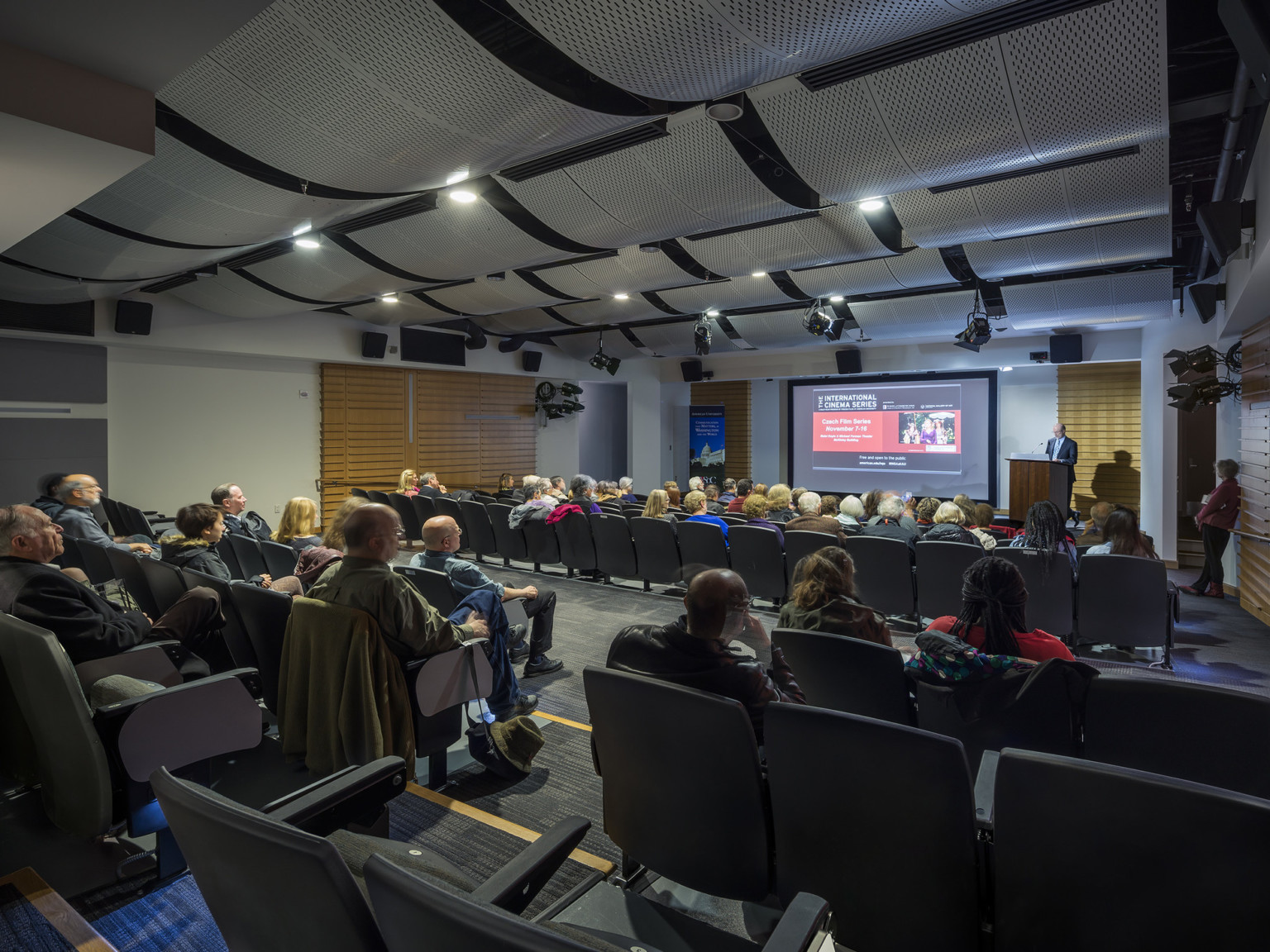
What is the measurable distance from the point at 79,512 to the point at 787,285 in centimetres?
695

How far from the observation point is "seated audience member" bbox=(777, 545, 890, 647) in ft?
9.12

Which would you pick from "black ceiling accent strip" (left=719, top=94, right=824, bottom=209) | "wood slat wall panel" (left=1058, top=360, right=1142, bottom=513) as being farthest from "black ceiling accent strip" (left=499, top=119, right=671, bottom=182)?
"wood slat wall panel" (left=1058, top=360, right=1142, bottom=513)

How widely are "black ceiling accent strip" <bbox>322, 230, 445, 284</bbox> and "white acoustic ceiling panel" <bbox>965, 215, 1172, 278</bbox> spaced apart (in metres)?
5.26

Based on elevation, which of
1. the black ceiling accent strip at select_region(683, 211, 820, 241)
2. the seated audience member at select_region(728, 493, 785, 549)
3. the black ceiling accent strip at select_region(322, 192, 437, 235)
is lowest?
the seated audience member at select_region(728, 493, 785, 549)

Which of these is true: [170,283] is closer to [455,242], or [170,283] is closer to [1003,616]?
[455,242]

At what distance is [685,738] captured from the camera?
177 cm

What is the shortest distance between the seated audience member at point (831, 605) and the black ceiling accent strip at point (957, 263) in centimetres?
493

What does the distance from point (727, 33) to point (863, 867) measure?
2.78m

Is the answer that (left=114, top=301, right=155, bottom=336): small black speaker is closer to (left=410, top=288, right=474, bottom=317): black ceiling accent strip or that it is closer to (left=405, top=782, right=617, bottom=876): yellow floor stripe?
(left=410, top=288, right=474, bottom=317): black ceiling accent strip

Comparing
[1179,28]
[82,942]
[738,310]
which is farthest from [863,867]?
[738,310]

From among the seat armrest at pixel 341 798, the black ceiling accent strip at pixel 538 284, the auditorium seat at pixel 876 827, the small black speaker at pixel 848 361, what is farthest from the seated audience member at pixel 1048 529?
the small black speaker at pixel 848 361

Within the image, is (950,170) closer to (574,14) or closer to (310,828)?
(574,14)

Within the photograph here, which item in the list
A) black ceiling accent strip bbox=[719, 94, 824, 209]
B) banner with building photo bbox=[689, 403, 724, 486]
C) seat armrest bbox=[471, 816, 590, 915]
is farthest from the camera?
banner with building photo bbox=[689, 403, 724, 486]

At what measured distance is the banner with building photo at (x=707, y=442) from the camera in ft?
48.8
